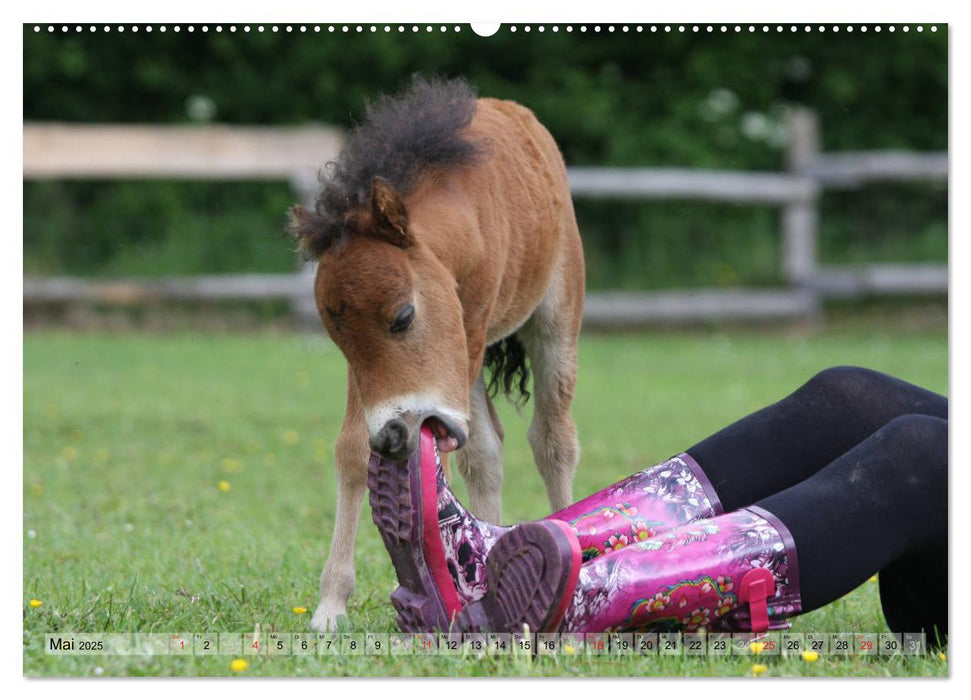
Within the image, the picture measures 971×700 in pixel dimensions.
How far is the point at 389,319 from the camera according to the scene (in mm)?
2668

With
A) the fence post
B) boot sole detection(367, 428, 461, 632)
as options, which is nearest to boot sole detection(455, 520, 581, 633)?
boot sole detection(367, 428, 461, 632)

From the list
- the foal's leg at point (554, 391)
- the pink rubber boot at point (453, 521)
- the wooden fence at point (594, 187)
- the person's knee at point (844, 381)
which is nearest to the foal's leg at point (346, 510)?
the pink rubber boot at point (453, 521)

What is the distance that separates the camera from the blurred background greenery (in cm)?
323

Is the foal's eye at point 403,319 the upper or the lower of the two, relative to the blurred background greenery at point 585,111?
lower

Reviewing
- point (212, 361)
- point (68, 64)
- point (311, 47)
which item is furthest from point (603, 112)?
point (212, 361)

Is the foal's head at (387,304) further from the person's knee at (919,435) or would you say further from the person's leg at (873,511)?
the person's knee at (919,435)

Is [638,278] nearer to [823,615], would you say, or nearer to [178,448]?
[823,615]

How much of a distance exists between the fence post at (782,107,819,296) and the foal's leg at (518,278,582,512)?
3.63 ft

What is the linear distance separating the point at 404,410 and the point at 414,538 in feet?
0.92

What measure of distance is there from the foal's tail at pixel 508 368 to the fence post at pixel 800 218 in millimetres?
1175

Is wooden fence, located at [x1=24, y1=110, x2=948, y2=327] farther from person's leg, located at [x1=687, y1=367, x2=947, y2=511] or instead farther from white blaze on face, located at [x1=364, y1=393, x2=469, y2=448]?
white blaze on face, located at [x1=364, y1=393, x2=469, y2=448]

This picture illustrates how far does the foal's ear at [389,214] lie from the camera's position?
269 centimetres

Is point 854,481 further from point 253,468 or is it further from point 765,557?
point 253,468

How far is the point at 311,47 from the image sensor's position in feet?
11.8
